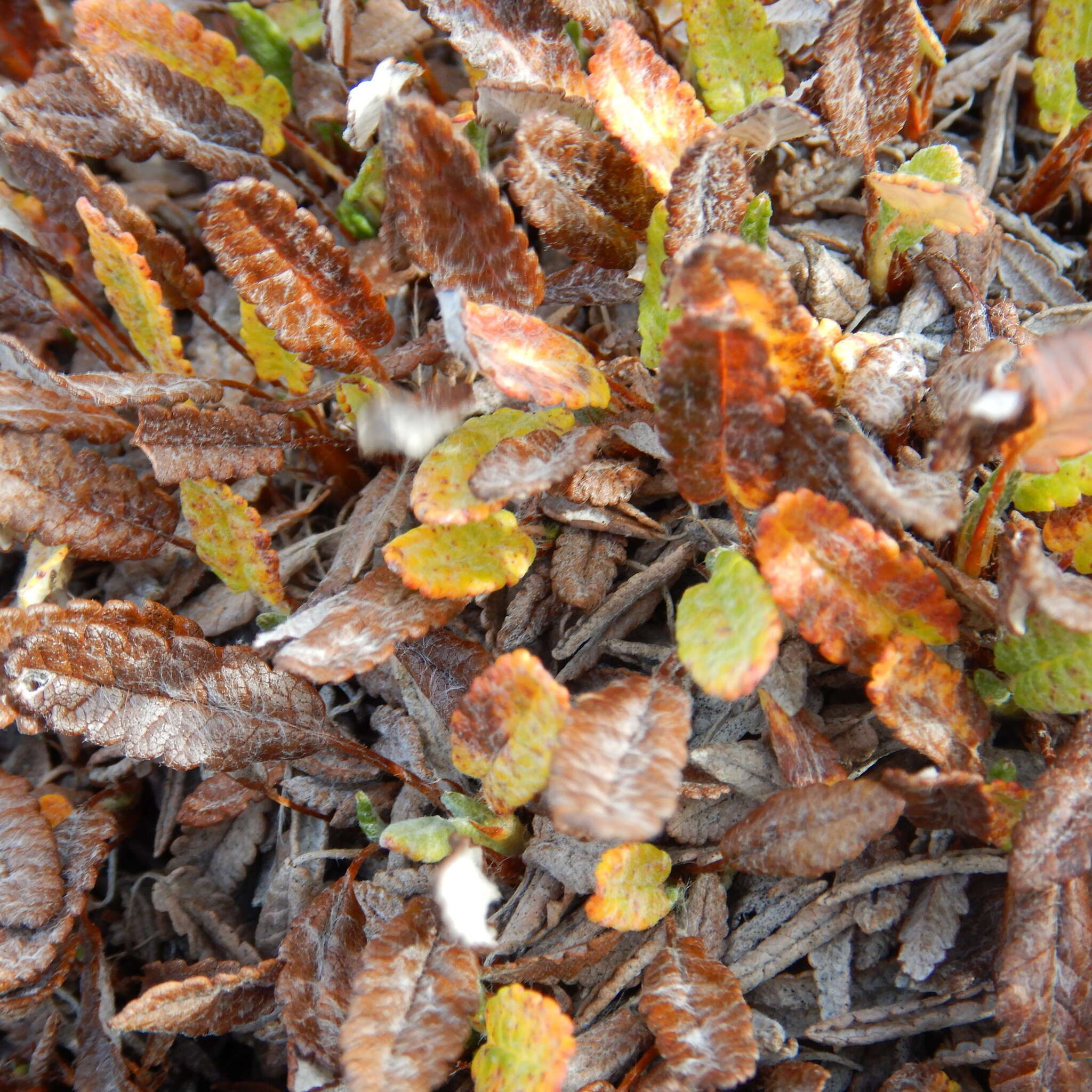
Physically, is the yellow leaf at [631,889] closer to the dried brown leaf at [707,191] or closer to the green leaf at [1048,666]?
the green leaf at [1048,666]

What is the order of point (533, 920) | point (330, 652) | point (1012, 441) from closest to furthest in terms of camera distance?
1. point (1012, 441)
2. point (330, 652)
3. point (533, 920)

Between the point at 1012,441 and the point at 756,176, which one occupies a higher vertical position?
the point at 756,176

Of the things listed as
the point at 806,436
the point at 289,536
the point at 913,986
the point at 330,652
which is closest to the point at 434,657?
the point at 330,652

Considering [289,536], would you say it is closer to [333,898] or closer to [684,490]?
[333,898]

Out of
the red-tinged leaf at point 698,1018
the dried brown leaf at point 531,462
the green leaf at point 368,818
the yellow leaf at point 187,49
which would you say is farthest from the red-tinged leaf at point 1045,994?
the yellow leaf at point 187,49

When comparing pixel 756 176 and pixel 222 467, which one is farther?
pixel 756 176

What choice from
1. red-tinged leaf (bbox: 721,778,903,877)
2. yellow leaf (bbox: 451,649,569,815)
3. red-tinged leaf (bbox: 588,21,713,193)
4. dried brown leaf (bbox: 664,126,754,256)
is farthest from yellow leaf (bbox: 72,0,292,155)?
red-tinged leaf (bbox: 721,778,903,877)

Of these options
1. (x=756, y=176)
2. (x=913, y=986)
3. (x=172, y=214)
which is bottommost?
(x=913, y=986)

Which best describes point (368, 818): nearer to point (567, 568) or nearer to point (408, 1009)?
point (408, 1009)

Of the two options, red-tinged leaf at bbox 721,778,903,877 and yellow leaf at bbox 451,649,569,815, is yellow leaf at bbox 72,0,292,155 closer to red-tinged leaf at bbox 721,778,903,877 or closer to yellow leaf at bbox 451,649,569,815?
yellow leaf at bbox 451,649,569,815
